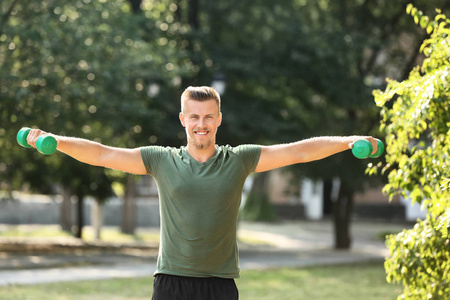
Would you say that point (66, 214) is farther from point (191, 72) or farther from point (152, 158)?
point (152, 158)

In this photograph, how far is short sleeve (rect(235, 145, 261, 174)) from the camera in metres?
3.81

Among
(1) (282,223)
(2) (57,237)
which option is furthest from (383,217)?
(2) (57,237)

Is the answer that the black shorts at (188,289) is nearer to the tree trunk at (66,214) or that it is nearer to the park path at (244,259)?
the park path at (244,259)

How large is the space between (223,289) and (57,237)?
20.5 m

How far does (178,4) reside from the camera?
1883cm

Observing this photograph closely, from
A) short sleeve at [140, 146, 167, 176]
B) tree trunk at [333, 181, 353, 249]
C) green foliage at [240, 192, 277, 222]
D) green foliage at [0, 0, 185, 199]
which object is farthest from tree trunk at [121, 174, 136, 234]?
short sleeve at [140, 146, 167, 176]

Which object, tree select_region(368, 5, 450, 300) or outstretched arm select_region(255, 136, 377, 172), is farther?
tree select_region(368, 5, 450, 300)

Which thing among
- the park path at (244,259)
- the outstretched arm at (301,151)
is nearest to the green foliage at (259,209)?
the park path at (244,259)

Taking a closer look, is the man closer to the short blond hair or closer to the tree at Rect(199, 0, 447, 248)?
the short blond hair

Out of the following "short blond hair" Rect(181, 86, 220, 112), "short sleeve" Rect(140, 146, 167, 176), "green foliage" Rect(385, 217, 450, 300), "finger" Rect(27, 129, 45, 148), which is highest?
"short blond hair" Rect(181, 86, 220, 112)

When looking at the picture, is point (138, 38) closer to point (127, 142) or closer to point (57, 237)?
point (127, 142)

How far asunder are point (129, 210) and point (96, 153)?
2135 centimetres

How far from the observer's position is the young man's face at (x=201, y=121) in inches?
146

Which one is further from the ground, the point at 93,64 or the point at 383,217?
the point at 93,64
